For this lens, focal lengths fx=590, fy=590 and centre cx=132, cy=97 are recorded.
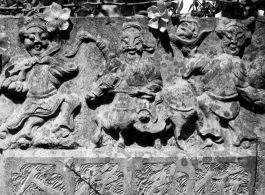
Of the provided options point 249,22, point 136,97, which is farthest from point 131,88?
point 249,22

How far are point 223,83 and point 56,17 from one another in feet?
4.20

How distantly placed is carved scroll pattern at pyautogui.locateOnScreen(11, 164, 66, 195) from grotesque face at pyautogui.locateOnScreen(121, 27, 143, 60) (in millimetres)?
984

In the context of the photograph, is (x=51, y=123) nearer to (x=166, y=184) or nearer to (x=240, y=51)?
(x=166, y=184)

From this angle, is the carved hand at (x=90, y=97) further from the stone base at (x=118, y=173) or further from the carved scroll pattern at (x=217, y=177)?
the carved scroll pattern at (x=217, y=177)

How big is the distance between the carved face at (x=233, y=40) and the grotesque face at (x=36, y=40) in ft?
4.21

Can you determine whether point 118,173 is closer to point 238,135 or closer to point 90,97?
point 90,97

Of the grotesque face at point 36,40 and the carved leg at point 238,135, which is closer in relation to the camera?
the grotesque face at point 36,40

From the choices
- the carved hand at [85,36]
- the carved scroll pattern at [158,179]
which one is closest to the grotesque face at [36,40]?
the carved hand at [85,36]

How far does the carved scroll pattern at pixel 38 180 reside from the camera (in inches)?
165

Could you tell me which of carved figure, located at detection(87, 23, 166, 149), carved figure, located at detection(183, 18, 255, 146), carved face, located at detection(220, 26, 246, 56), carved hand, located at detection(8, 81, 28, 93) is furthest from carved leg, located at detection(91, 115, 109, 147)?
carved face, located at detection(220, 26, 246, 56)

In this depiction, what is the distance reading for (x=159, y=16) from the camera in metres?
4.16

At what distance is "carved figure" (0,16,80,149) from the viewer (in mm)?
4176

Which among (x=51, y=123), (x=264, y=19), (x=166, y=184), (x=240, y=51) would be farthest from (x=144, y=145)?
(x=264, y=19)

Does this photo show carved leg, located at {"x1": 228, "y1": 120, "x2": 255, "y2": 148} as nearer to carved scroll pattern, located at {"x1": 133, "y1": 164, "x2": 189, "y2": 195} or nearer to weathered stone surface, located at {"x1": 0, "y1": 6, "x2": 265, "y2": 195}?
weathered stone surface, located at {"x1": 0, "y1": 6, "x2": 265, "y2": 195}
